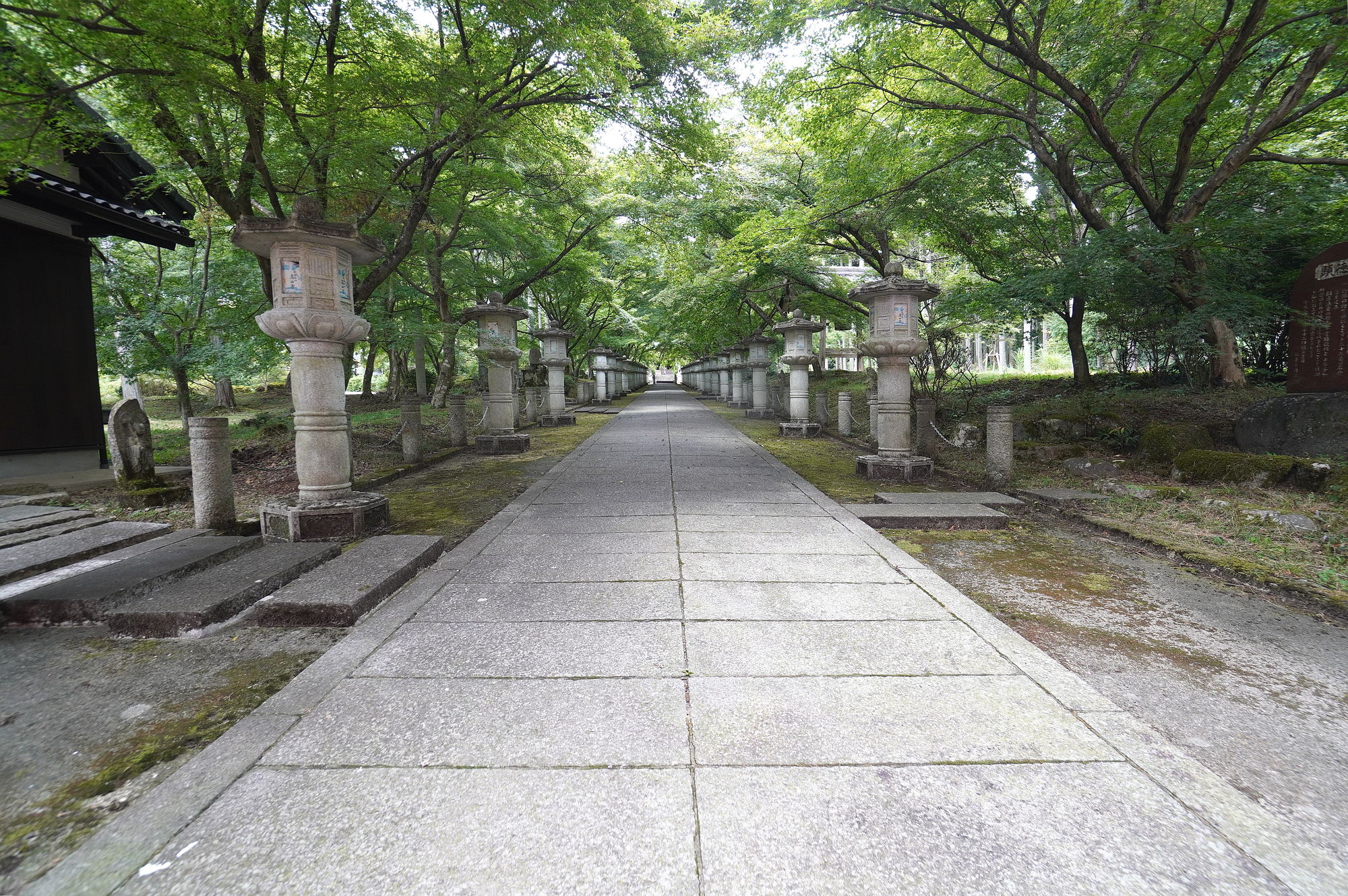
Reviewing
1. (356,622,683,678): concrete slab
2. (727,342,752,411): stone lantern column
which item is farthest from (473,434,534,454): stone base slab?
(727,342,752,411): stone lantern column

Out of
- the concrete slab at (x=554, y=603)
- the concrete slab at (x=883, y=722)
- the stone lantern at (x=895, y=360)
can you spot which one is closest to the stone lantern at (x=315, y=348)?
the concrete slab at (x=554, y=603)

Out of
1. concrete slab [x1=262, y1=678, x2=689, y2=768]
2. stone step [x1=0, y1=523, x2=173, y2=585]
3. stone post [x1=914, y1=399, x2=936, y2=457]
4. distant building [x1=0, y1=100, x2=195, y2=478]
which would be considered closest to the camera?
concrete slab [x1=262, y1=678, x2=689, y2=768]

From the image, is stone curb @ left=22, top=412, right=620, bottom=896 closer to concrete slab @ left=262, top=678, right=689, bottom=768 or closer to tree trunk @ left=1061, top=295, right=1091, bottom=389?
concrete slab @ left=262, top=678, right=689, bottom=768

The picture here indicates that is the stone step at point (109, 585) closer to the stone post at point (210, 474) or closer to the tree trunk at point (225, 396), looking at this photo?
the stone post at point (210, 474)

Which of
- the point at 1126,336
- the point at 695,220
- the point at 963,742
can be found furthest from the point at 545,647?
the point at 695,220

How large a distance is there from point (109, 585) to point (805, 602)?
4.59 m

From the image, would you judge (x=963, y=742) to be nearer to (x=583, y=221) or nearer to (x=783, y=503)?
(x=783, y=503)

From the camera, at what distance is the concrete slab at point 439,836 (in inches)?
62.5

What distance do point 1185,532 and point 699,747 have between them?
5408 millimetres

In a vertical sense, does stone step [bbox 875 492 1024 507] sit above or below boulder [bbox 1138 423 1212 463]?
below

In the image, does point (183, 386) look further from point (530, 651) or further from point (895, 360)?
point (895, 360)

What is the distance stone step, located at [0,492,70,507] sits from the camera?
6.34 m

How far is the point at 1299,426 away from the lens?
23.0 feet

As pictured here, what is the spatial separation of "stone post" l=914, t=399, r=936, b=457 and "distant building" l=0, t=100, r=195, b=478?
1133 cm
